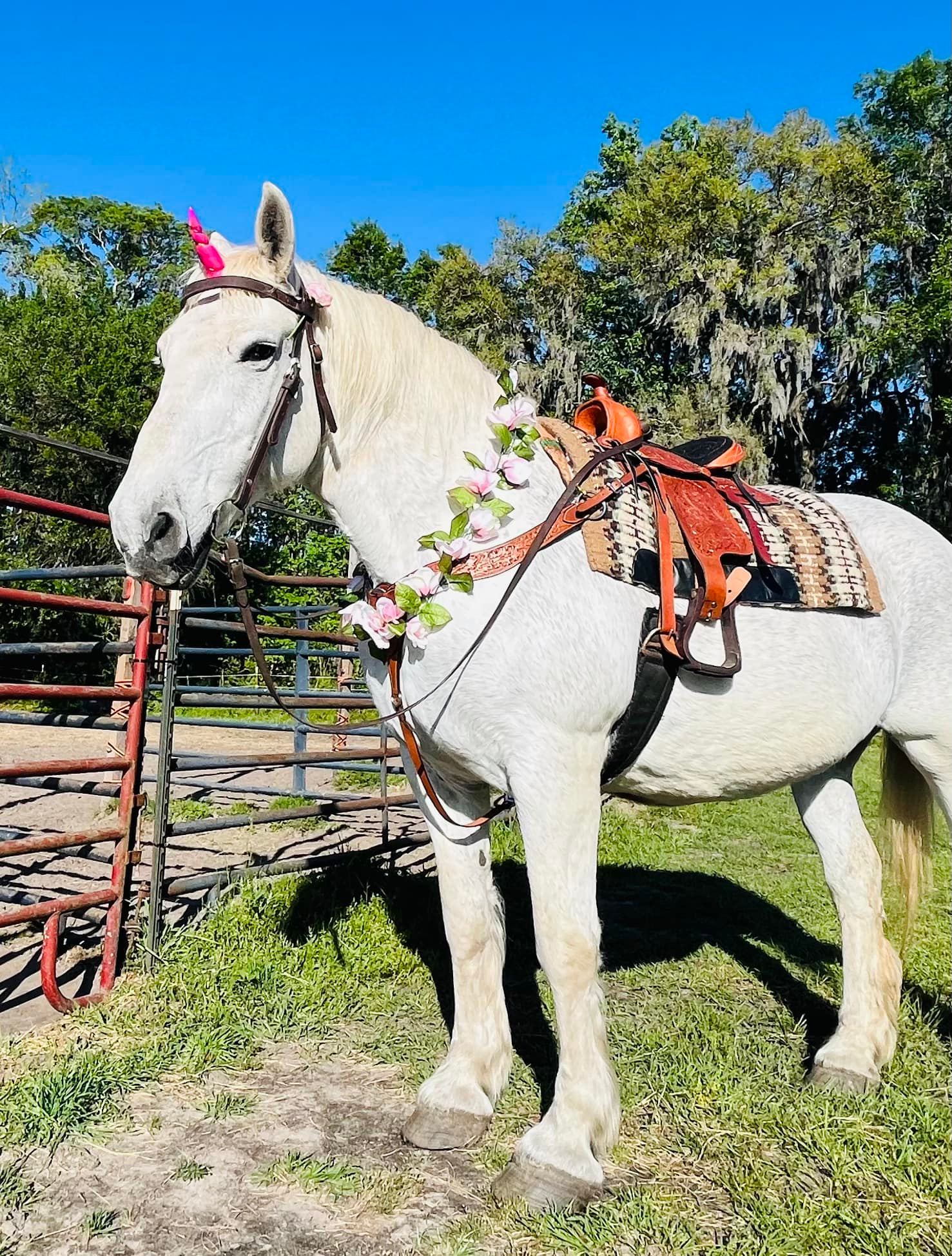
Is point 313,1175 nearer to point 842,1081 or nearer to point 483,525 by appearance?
point 842,1081

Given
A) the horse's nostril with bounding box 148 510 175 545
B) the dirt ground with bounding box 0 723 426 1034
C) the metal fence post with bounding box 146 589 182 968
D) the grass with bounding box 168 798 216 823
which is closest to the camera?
the horse's nostril with bounding box 148 510 175 545

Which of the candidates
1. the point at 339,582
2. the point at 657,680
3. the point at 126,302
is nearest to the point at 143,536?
the point at 657,680

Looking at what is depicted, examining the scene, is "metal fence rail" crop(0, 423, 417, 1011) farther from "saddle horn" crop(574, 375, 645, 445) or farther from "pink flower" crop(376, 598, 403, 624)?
"saddle horn" crop(574, 375, 645, 445)

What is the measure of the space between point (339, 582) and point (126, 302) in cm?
2650

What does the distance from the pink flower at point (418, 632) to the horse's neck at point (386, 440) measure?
166 mm

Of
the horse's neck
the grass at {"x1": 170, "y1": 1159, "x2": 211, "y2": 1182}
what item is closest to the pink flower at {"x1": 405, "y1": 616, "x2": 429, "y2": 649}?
the horse's neck

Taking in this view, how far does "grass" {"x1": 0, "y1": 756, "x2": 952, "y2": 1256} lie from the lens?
199 cm

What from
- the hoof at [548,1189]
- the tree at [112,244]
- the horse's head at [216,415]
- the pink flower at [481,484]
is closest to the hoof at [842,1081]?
the hoof at [548,1189]

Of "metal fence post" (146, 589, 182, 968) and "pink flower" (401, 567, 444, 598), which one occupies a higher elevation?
"pink flower" (401, 567, 444, 598)

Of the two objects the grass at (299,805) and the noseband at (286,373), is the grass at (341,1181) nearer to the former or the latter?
the noseband at (286,373)

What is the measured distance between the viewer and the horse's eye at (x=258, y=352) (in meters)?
2.04

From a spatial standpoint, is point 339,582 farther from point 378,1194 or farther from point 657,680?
point 378,1194

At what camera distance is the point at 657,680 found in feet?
7.55

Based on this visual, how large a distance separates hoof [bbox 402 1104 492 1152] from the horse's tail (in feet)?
5.61
